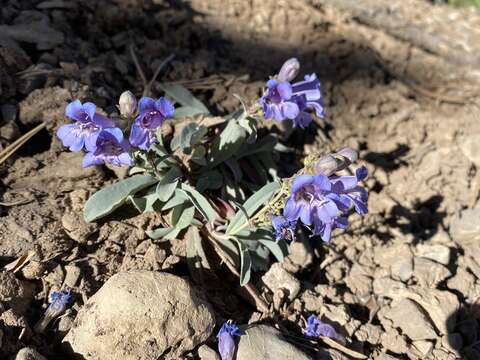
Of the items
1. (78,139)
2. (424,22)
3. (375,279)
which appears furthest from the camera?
(424,22)

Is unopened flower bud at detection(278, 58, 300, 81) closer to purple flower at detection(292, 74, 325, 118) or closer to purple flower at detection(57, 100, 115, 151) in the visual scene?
purple flower at detection(292, 74, 325, 118)

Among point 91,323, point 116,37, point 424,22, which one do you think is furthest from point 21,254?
point 424,22

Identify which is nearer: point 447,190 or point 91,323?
point 91,323

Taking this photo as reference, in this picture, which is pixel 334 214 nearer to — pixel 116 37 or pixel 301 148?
pixel 301 148

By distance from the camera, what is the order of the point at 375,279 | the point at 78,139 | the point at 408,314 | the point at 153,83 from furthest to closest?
the point at 153,83
the point at 375,279
the point at 408,314
the point at 78,139

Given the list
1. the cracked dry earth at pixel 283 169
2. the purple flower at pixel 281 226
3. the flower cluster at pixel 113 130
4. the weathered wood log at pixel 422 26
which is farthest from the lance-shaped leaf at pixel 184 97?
the weathered wood log at pixel 422 26

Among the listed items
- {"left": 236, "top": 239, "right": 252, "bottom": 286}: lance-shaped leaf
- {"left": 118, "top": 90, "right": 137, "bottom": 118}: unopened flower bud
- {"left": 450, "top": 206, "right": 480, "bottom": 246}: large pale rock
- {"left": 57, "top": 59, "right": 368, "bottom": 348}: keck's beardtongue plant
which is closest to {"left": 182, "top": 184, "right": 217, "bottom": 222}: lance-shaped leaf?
{"left": 57, "top": 59, "right": 368, "bottom": 348}: keck's beardtongue plant

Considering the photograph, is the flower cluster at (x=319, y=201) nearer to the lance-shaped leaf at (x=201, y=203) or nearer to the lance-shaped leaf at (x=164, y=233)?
the lance-shaped leaf at (x=201, y=203)

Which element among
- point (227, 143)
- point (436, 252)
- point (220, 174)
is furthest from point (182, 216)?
point (436, 252)
